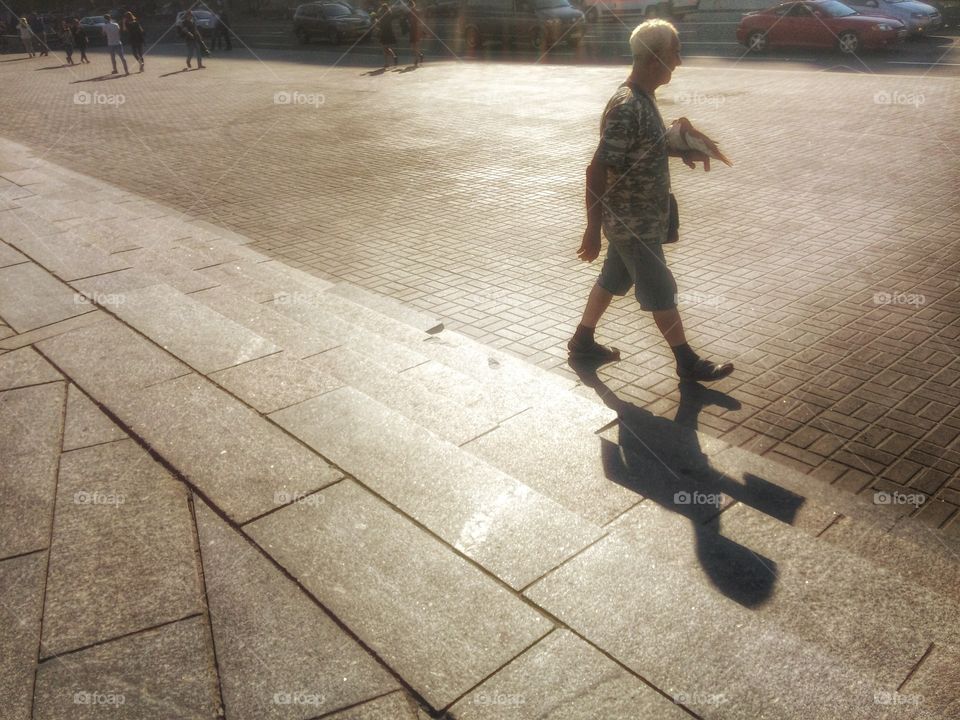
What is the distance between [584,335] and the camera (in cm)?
543

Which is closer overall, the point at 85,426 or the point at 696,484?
the point at 696,484

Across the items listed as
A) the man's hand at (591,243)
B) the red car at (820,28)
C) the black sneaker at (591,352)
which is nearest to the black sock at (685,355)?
the black sneaker at (591,352)

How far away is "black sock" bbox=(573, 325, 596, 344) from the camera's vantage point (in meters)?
5.42

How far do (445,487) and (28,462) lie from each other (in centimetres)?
200

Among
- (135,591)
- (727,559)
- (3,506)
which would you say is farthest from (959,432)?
(3,506)

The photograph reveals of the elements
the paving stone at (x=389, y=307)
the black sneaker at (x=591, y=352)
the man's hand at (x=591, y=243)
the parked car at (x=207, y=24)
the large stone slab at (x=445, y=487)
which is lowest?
the paving stone at (x=389, y=307)

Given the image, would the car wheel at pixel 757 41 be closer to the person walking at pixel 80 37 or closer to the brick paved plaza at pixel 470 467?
the brick paved plaza at pixel 470 467

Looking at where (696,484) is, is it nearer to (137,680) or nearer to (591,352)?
(591,352)

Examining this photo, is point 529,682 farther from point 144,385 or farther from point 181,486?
point 144,385

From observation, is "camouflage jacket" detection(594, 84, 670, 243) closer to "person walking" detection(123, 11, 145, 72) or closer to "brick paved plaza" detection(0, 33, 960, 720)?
"brick paved plaza" detection(0, 33, 960, 720)

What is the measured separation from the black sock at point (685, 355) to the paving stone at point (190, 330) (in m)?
2.44

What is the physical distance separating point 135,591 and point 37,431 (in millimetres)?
1621

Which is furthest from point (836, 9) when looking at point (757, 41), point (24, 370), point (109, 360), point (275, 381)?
point (24, 370)

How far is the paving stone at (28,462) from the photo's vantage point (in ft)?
11.2
